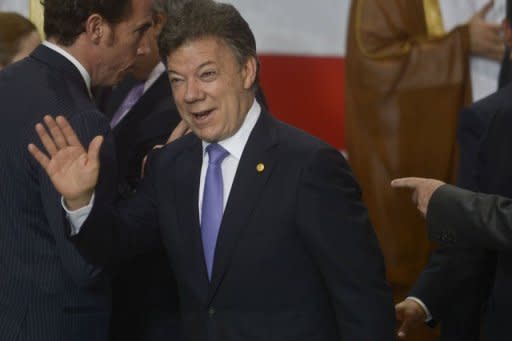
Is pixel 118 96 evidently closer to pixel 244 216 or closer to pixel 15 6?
pixel 244 216

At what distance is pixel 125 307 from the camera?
9.81 feet

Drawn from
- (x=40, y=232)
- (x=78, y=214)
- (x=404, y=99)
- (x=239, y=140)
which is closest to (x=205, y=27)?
(x=239, y=140)

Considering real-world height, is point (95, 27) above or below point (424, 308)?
above

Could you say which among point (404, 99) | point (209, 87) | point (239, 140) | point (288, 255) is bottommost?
point (404, 99)

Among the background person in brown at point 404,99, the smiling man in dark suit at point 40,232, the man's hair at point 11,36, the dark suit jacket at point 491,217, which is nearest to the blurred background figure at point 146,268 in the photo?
the smiling man in dark suit at point 40,232

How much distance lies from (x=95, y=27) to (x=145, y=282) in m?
0.77

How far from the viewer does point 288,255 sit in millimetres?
2295

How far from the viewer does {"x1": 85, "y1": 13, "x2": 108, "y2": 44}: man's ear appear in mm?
2578

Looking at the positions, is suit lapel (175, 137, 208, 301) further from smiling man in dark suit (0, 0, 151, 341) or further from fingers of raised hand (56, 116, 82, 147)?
fingers of raised hand (56, 116, 82, 147)

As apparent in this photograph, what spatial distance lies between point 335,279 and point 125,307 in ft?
2.98

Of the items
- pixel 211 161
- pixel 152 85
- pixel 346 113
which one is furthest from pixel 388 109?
pixel 211 161

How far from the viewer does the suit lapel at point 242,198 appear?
90.9 inches

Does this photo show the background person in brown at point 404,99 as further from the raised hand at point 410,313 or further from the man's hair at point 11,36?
the raised hand at point 410,313

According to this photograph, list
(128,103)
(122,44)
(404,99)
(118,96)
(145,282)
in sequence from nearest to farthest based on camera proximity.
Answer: (122,44) → (145,282) → (128,103) → (118,96) → (404,99)
